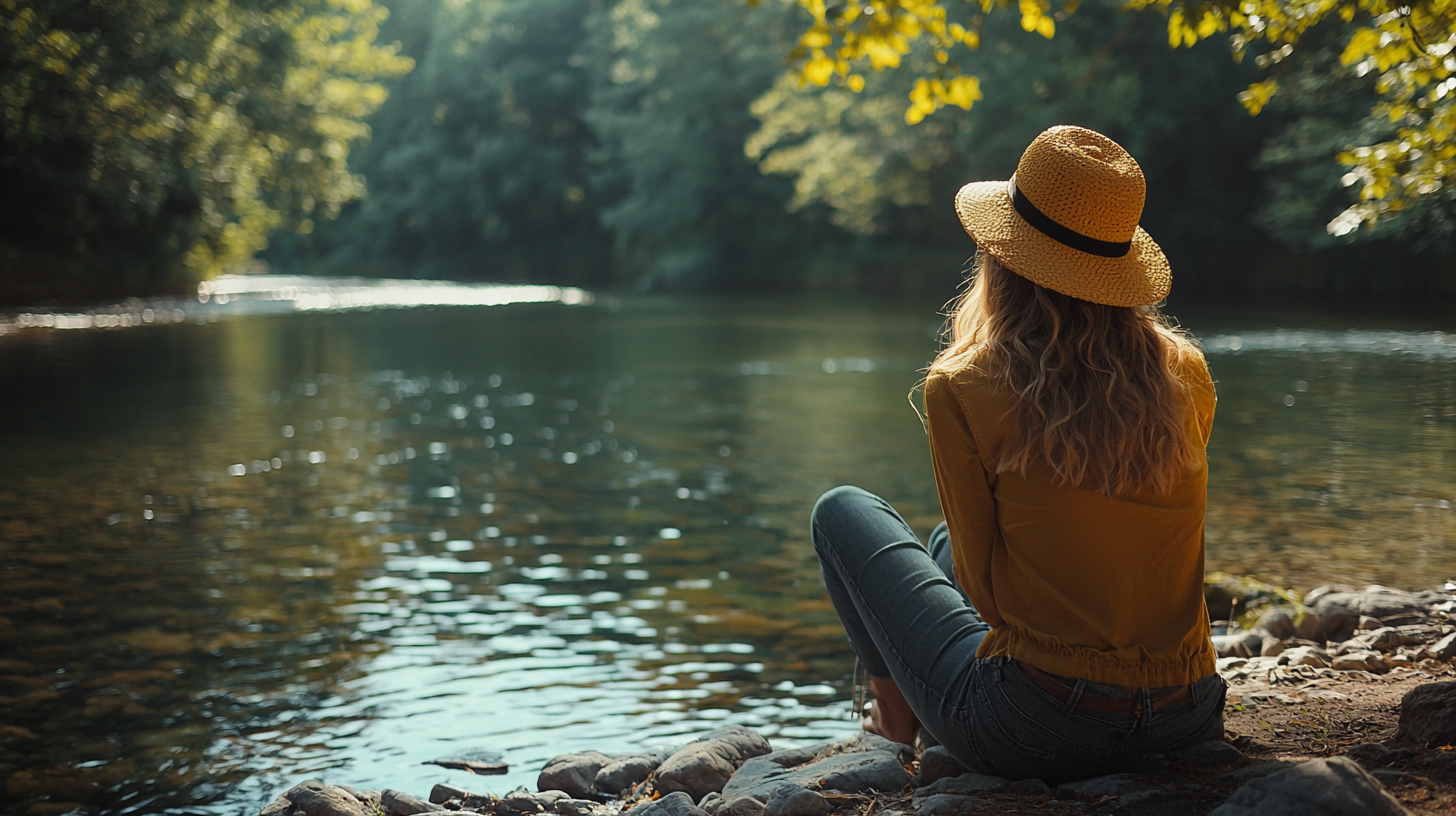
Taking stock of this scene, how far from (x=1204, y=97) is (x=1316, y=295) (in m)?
5.25

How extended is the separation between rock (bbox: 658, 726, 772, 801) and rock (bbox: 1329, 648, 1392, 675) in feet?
6.15

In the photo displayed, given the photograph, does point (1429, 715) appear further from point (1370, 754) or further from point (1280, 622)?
point (1280, 622)

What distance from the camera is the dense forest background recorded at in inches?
912

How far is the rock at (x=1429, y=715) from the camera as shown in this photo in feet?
8.82

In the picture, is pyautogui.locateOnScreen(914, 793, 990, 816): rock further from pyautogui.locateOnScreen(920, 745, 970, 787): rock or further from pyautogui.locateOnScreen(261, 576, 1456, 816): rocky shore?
pyautogui.locateOnScreen(920, 745, 970, 787): rock

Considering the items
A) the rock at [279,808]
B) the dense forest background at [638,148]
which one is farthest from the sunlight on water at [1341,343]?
the rock at [279,808]

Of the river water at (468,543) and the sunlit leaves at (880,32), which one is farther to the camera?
the sunlit leaves at (880,32)

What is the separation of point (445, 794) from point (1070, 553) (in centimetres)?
209

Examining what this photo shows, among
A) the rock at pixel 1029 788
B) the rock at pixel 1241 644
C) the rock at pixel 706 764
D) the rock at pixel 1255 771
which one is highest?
the rock at pixel 1255 771

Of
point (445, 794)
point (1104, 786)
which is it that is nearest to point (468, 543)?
point (445, 794)

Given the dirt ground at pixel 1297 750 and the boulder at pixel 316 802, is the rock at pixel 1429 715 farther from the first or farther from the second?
the boulder at pixel 316 802

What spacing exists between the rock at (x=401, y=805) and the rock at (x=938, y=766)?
1.35 metres

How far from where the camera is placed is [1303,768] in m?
2.17

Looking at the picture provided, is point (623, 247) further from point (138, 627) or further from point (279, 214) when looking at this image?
point (138, 627)
